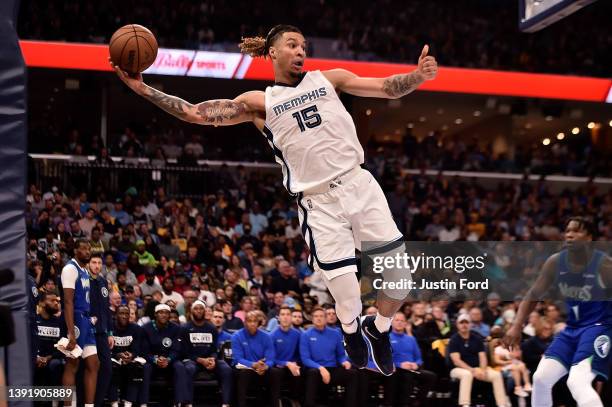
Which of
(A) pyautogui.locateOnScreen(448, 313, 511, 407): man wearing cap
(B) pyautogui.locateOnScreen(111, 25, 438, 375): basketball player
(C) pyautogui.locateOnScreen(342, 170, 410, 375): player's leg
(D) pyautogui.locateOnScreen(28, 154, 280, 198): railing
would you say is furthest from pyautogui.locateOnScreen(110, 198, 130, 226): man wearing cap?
(C) pyautogui.locateOnScreen(342, 170, 410, 375): player's leg

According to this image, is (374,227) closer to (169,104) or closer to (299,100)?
(299,100)

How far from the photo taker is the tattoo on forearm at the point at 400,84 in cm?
570

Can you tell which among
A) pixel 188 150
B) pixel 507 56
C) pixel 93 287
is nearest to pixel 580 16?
pixel 507 56

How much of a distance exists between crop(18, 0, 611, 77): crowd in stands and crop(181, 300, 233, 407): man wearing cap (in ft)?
33.1

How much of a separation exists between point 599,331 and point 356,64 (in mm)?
14430

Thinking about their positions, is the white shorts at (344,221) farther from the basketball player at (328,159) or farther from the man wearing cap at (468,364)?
the man wearing cap at (468,364)

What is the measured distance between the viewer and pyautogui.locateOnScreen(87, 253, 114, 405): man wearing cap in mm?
10125

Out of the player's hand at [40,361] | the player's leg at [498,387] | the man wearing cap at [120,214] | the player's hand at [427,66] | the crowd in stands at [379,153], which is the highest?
the crowd in stands at [379,153]

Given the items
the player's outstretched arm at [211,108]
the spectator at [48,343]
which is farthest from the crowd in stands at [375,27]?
the player's outstretched arm at [211,108]

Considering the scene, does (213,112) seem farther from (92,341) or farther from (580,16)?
(580,16)

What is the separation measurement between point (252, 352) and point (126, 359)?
1.67 meters

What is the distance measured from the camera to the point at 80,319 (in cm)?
993

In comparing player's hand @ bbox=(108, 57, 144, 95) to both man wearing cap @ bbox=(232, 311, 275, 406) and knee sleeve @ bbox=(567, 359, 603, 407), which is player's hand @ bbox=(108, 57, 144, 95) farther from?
man wearing cap @ bbox=(232, 311, 275, 406)

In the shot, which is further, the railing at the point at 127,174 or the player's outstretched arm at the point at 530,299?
the railing at the point at 127,174
